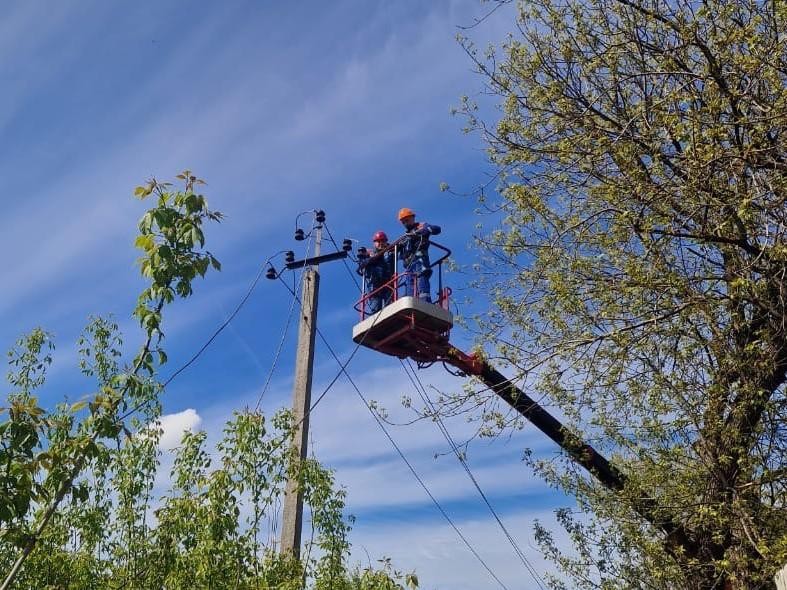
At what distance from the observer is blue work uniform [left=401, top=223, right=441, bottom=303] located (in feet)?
40.1

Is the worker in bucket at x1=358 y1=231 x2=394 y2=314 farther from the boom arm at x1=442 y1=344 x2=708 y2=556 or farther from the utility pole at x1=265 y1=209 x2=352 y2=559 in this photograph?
the boom arm at x1=442 y1=344 x2=708 y2=556

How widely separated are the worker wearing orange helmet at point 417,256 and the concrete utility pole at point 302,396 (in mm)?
1766

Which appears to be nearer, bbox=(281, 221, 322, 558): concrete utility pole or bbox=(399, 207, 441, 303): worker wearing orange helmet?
bbox=(281, 221, 322, 558): concrete utility pole

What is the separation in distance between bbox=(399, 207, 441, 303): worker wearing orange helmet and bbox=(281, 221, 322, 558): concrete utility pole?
1.77 meters

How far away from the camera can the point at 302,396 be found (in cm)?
927

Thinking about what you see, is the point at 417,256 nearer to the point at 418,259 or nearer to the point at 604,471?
the point at 418,259

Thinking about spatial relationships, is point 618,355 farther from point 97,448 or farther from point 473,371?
point 97,448

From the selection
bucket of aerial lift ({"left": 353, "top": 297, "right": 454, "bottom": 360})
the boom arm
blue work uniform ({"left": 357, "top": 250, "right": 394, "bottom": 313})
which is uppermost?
blue work uniform ({"left": 357, "top": 250, "right": 394, "bottom": 313})

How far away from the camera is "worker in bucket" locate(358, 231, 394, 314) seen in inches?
513

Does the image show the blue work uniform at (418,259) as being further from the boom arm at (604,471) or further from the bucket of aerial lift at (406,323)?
the boom arm at (604,471)

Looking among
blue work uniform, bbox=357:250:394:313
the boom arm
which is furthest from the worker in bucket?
the boom arm

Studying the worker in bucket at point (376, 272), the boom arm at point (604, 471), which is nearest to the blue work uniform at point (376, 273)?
the worker in bucket at point (376, 272)

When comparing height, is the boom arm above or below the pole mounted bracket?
below

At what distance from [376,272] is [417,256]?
1.18 meters
